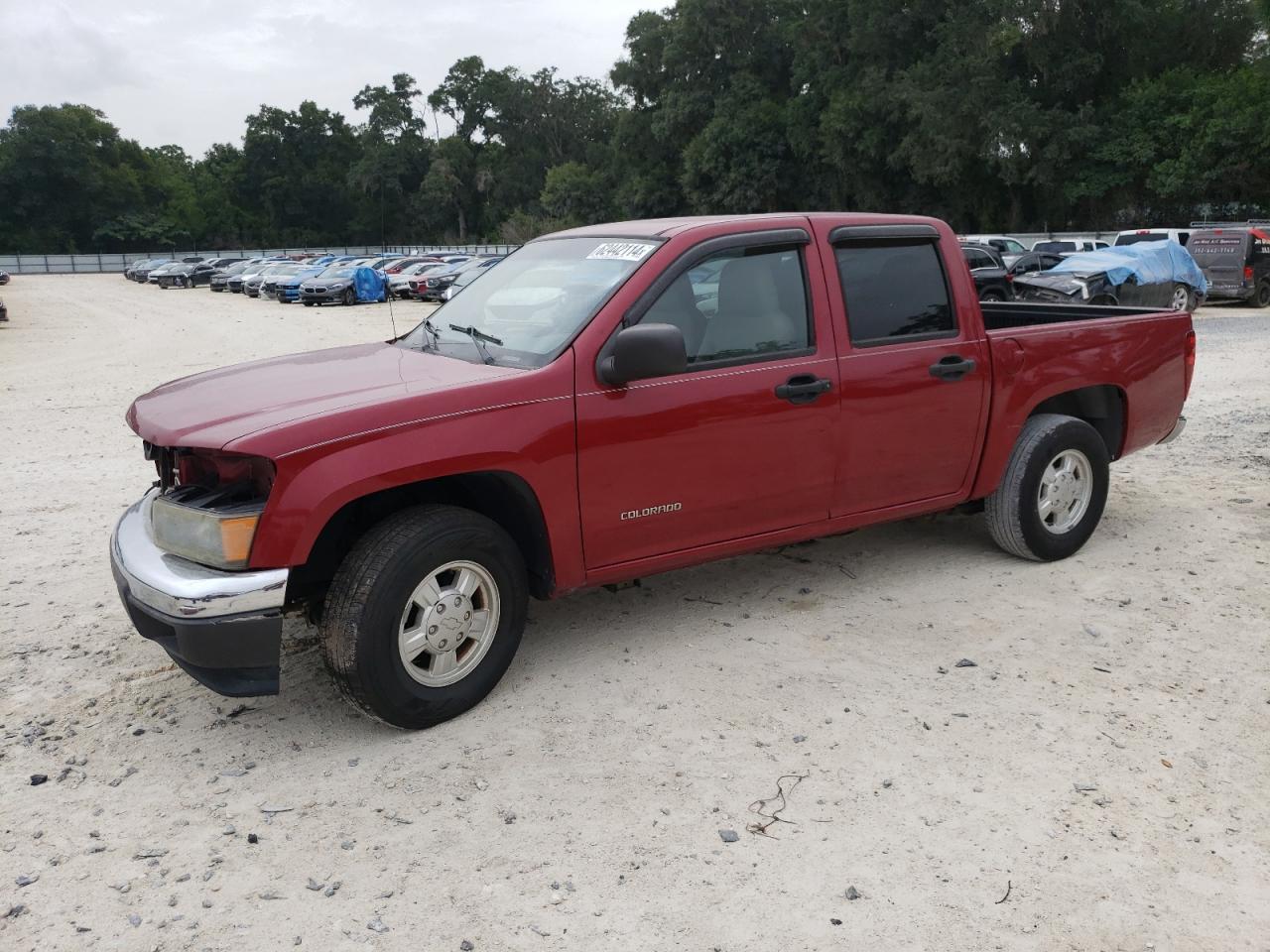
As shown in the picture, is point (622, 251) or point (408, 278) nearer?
point (622, 251)

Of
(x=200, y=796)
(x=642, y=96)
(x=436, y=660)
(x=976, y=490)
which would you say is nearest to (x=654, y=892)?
(x=436, y=660)

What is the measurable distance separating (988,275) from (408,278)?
2090cm

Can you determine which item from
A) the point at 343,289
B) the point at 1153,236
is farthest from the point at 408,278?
the point at 1153,236

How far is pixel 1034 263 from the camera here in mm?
22734

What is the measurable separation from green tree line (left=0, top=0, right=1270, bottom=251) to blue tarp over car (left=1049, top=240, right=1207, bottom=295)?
11421mm

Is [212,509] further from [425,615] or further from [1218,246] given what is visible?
[1218,246]

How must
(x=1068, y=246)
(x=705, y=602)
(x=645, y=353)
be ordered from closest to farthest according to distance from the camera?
(x=645, y=353), (x=705, y=602), (x=1068, y=246)

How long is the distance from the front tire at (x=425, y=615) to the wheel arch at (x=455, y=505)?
0.42 feet

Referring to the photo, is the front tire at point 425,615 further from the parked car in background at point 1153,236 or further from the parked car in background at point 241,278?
the parked car in background at point 241,278

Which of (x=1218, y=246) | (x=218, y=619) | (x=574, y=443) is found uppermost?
(x=1218, y=246)

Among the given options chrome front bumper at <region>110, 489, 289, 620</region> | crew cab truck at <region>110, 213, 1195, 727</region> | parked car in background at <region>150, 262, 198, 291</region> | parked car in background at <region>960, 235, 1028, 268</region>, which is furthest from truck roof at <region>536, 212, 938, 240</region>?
parked car in background at <region>150, 262, 198, 291</region>

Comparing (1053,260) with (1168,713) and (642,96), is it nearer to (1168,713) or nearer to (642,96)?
(1168,713)

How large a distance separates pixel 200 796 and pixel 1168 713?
11.5ft

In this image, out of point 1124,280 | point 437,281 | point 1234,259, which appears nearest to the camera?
point 1124,280
